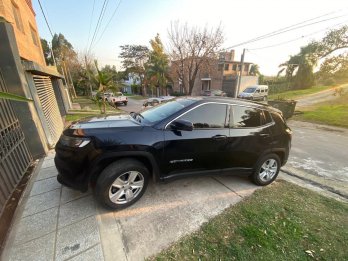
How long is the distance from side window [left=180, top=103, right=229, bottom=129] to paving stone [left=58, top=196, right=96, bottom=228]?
6.31 feet

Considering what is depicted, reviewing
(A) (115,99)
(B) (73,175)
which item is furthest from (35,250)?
(A) (115,99)

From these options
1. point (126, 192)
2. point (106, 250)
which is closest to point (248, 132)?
point (126, 192)

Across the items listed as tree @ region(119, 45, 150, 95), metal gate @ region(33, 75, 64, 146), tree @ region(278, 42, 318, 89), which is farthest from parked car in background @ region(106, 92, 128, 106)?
tree @ region(278, 42, 318, 89)

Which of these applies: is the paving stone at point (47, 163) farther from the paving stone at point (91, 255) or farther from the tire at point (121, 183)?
the paving stone at point (91, 255)

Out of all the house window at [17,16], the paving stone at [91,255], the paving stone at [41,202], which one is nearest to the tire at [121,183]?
the paving stone at [91,255]

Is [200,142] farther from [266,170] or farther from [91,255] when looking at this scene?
[91,255]

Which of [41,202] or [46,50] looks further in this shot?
[46,50]

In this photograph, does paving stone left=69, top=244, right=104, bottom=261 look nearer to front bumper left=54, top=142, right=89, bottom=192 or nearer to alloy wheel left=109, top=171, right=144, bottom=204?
alloy wheel left=109, top=171, right=144, bottom=204

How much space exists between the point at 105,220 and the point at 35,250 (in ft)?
2.50

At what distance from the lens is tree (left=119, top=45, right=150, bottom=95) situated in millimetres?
39409

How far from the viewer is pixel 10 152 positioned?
3080 mm

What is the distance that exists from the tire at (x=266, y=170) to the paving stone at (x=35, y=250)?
3270 mm

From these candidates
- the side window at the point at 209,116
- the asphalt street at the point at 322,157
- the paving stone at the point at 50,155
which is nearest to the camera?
the side window at the point at 209,116

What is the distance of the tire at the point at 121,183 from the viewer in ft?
7.71
